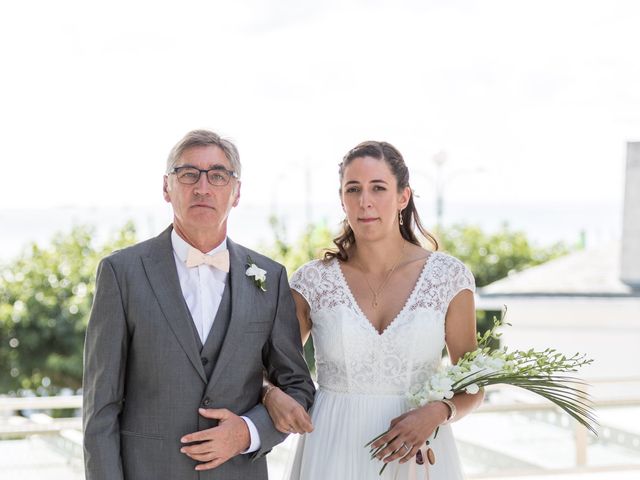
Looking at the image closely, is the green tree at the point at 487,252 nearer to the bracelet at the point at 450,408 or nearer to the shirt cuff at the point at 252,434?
the bracelet at the point at 450,408

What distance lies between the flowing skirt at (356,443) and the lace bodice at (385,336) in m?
0.05

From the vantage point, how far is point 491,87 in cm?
5866

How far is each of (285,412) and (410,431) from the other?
41cm

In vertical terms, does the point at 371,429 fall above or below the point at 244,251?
below

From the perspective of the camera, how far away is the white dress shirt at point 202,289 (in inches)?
104

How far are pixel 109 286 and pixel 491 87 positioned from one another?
191 feet

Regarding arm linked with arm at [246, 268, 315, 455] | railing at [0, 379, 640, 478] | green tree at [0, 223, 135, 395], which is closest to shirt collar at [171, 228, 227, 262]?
arm linked with arm at [246, 268, 315, 455]

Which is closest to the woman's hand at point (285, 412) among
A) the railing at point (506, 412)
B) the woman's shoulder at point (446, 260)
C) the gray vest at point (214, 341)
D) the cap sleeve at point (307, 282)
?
the gray vest at point (214, 341)

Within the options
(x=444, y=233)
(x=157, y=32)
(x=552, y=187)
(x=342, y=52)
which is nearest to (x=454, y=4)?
(x=342, y=52)

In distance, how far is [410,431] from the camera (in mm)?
2797

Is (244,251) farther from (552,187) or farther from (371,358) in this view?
(552,187)

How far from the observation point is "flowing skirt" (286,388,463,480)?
3049 mm

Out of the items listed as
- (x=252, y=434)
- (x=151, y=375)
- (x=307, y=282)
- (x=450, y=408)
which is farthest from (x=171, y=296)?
(x=450, y=408)

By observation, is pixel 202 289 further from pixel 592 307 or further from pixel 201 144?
pixel 592 307
